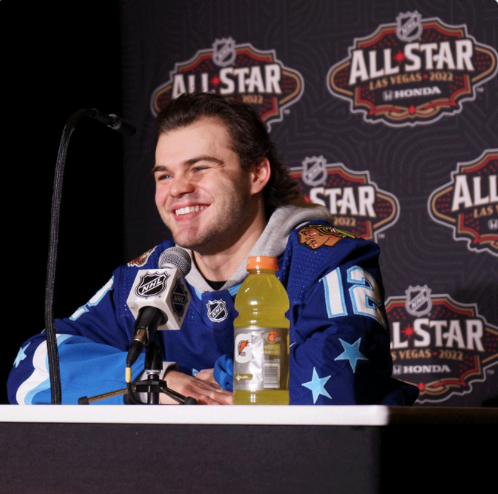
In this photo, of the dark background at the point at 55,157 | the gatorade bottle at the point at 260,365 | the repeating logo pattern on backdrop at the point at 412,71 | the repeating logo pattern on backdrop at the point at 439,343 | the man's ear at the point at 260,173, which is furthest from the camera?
the repeating logo pattern on backdrop at the point at 412,71

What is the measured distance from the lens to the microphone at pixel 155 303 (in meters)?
0.95

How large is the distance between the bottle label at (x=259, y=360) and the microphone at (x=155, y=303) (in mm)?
170

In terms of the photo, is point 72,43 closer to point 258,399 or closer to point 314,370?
point 314,370

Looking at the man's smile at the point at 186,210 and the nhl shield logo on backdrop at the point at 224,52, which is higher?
the nhl shield logo on backdrop at the point at 224,52

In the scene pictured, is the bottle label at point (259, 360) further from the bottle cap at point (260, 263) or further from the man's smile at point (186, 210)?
the man's smile at point (186, 210)

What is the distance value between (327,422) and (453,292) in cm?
180

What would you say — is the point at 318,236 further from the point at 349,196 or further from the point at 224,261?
the point at 349,196

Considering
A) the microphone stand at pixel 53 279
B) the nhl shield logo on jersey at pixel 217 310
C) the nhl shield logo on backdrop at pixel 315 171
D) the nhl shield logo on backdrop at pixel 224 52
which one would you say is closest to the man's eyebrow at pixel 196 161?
the nhl shield logo on jersey at pixel 217 310

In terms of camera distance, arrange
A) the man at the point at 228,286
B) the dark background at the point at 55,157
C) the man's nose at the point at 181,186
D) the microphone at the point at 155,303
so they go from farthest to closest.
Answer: the dark background at the point at 55,157 < the man's nose at the point at 181,186 < the man at the point at 228,286 < the microphone at the point at 155,303

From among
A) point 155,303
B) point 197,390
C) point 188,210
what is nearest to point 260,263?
point 155,303

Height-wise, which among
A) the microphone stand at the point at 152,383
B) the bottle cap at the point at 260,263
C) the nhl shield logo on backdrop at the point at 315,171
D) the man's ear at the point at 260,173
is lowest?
the microphone stand at the point at 152,383

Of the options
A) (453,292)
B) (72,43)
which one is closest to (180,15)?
(72,43)

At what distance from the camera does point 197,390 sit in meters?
1.28

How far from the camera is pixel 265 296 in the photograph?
1093 mm
